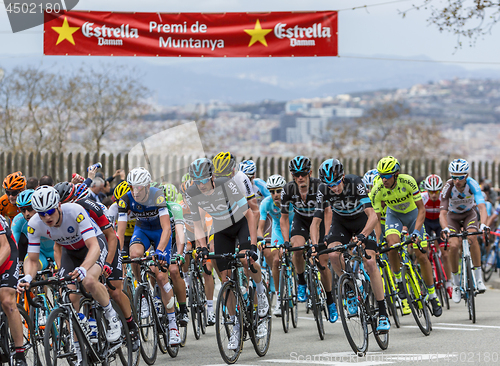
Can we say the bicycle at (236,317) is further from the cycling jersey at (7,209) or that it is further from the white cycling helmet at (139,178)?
the cycling jersey at (7,209)

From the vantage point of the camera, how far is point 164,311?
8.34 meters

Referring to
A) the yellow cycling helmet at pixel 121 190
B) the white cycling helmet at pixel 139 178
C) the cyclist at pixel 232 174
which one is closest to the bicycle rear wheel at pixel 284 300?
the cyclist at pixel 232 174

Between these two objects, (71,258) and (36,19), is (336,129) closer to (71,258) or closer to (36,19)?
(36,19)

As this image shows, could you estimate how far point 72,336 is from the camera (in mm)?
6133

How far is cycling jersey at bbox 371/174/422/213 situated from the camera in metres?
10.5

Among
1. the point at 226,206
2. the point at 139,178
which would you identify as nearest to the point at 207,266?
the point at 226,206

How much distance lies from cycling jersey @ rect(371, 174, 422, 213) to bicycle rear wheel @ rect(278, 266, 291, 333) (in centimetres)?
200

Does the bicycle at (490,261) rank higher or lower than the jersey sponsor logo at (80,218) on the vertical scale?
lower

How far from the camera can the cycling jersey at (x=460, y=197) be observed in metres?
11.9

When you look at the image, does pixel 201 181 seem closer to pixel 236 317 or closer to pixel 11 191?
pixel 236 317

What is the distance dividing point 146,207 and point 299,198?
8.16 ft

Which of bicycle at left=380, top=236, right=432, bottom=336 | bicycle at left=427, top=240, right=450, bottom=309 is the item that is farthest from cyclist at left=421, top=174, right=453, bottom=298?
bicycle at left=380, top=236, right=432, bottom=336

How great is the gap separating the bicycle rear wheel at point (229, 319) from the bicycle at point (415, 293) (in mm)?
2717

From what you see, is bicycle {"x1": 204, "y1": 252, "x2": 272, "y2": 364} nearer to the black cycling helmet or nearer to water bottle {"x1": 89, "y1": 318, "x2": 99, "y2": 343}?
water bottle {"x1": 89, "y1": 318, "x2": 99, "y2": 343}
